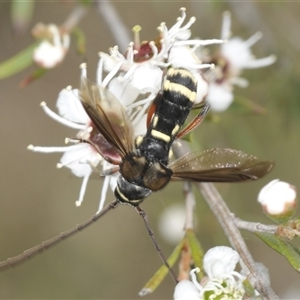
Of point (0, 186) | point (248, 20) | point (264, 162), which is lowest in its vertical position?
point (264, 162)

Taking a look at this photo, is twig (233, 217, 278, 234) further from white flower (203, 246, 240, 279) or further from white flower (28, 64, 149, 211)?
white flower (28, 64, 149, 211)

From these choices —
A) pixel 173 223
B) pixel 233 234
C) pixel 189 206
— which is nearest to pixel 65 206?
pixel 173 223

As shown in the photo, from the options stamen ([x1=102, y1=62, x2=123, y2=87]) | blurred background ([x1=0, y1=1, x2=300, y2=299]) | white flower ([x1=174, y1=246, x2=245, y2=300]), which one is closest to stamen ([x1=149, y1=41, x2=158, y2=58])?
stamen ([x1=102, y1=62, x2=123, y2=87])

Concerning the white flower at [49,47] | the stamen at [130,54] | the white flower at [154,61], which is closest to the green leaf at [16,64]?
the white flower at [49,47]

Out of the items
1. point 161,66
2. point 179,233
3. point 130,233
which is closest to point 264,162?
point 161,66

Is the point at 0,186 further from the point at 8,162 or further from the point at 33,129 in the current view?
the point at 33,129

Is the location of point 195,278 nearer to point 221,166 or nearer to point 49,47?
point 221,166
